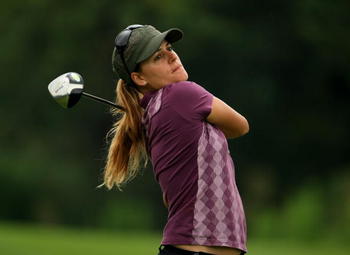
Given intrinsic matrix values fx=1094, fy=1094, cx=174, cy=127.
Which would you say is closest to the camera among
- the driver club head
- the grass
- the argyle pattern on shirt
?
the argyle pattern on shirt

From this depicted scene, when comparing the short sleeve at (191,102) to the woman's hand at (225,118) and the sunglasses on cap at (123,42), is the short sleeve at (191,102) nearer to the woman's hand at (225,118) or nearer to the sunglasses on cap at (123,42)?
the woman's hand at (225,118)

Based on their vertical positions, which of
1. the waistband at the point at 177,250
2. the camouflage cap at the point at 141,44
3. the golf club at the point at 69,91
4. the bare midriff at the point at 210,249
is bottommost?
the waistband at the point at 177,250

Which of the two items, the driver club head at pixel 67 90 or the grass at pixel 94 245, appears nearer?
the driver club head at pixel 67 90

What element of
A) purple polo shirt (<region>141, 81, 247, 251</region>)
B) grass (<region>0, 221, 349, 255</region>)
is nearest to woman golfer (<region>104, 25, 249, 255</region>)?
purple polo shirt (<region>141, 81, 247, 251</region>)

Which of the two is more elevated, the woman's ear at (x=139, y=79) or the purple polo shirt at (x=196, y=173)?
the woman's ear at (x=139, y=79)

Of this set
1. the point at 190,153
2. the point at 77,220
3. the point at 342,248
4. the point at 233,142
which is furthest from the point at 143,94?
the point at 77,220

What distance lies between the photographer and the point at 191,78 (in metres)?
23.7

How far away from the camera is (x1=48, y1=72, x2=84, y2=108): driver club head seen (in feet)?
14.4

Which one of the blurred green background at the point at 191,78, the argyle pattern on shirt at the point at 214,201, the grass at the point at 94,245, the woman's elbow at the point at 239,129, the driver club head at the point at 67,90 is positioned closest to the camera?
the argyle pattern on shirt at the point at 214,201

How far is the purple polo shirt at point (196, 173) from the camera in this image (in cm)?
419

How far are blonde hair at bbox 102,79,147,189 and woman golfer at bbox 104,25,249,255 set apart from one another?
5cm

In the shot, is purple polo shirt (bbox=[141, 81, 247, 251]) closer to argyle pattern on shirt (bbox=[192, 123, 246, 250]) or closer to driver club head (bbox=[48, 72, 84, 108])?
argyle pattern on shirt (bbox=[192, 123, 246, 250])

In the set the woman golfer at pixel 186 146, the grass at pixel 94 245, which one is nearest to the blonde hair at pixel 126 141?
the woman golfer at pixel 186 146

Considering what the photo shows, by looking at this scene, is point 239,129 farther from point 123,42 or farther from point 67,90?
point 67,90
